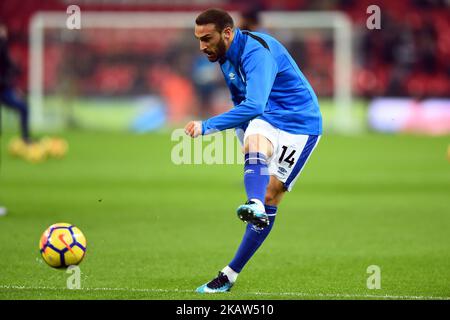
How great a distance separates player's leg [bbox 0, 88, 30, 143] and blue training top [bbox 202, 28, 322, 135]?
402 inches

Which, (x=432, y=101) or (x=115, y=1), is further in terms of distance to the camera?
(x=115, y=1)

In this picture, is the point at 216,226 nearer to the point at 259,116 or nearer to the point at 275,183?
the point at 275,183

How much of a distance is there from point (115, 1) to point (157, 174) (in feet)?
46.3

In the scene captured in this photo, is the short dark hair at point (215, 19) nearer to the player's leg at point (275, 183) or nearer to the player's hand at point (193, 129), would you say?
the player's hand at point (193, 129)

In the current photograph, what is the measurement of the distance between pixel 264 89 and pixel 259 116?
0.40 meters

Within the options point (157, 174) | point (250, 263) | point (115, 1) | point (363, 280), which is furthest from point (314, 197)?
point (115, 1)

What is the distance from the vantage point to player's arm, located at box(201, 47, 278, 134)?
6.50m

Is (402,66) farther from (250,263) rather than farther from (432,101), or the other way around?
(250,263)

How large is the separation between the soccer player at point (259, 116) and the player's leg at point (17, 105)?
10172mm

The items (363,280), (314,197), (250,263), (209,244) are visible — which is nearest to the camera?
(363,280)

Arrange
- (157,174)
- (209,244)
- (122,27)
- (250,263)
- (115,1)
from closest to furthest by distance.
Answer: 1. (250,263)
2. (209,244)
3. (157,174)
4. (122,27)
5. (115,1)

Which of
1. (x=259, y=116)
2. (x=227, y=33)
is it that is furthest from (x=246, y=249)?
(x=227, y=33)

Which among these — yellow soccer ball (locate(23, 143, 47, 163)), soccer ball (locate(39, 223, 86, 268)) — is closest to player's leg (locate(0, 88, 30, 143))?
yellow soccer ball (locate(23, 143, 47, 163))

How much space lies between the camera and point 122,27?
984 inches
